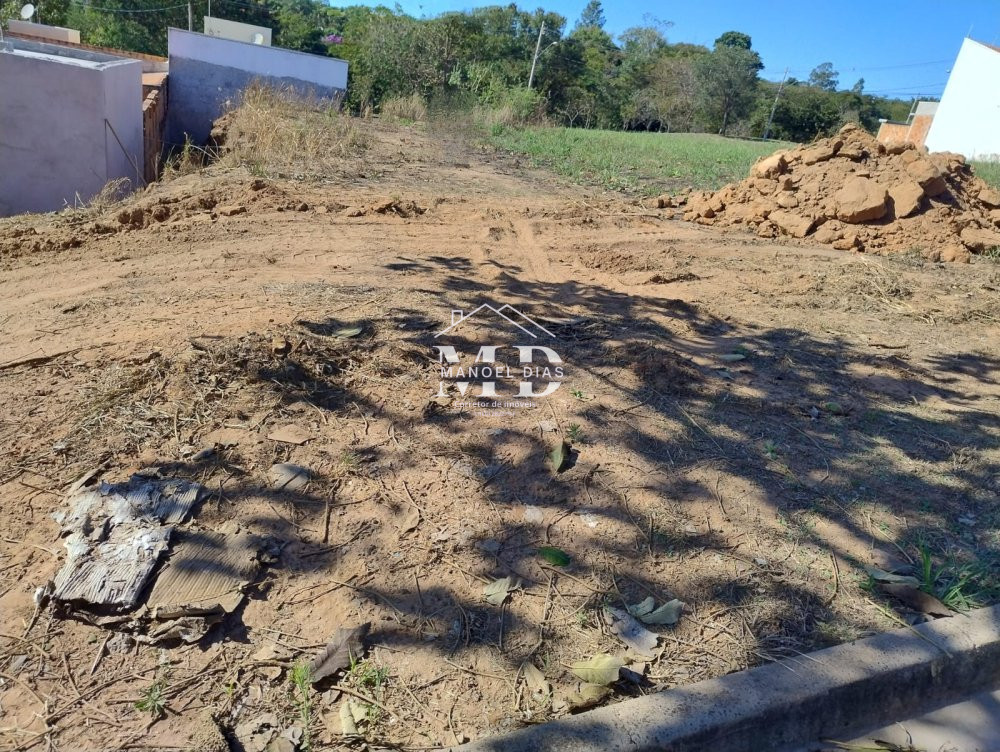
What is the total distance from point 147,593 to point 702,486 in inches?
85.3

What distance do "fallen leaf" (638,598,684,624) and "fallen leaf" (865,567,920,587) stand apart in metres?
0.80

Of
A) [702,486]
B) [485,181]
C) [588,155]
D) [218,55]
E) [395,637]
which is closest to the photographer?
[395,637]

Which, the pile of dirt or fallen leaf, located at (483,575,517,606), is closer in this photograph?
fallen leaf, located at (483,575,517,606)

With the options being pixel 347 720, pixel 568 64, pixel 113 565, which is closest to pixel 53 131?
pixel 113 565

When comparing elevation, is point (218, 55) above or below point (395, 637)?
above

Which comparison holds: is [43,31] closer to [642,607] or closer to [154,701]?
[154,701]

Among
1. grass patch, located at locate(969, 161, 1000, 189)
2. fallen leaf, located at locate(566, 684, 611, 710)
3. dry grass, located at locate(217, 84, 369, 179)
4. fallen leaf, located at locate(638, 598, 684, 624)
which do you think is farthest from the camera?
grass patch, located at locate(969, 161, 1000, 189)

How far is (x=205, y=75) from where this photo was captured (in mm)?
16344

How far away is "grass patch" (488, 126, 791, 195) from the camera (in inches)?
428

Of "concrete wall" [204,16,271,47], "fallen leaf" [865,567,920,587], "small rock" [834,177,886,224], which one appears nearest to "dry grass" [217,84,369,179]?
"small rock" [834,177,886,224]

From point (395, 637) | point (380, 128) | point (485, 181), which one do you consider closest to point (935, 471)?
point (395, 637)

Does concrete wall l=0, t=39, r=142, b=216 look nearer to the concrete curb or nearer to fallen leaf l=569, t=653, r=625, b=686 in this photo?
fallen leaf l=569, t=653, r=625, b=686

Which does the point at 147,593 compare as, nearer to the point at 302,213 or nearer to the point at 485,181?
the point at 302,213

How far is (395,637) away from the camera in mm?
2211
